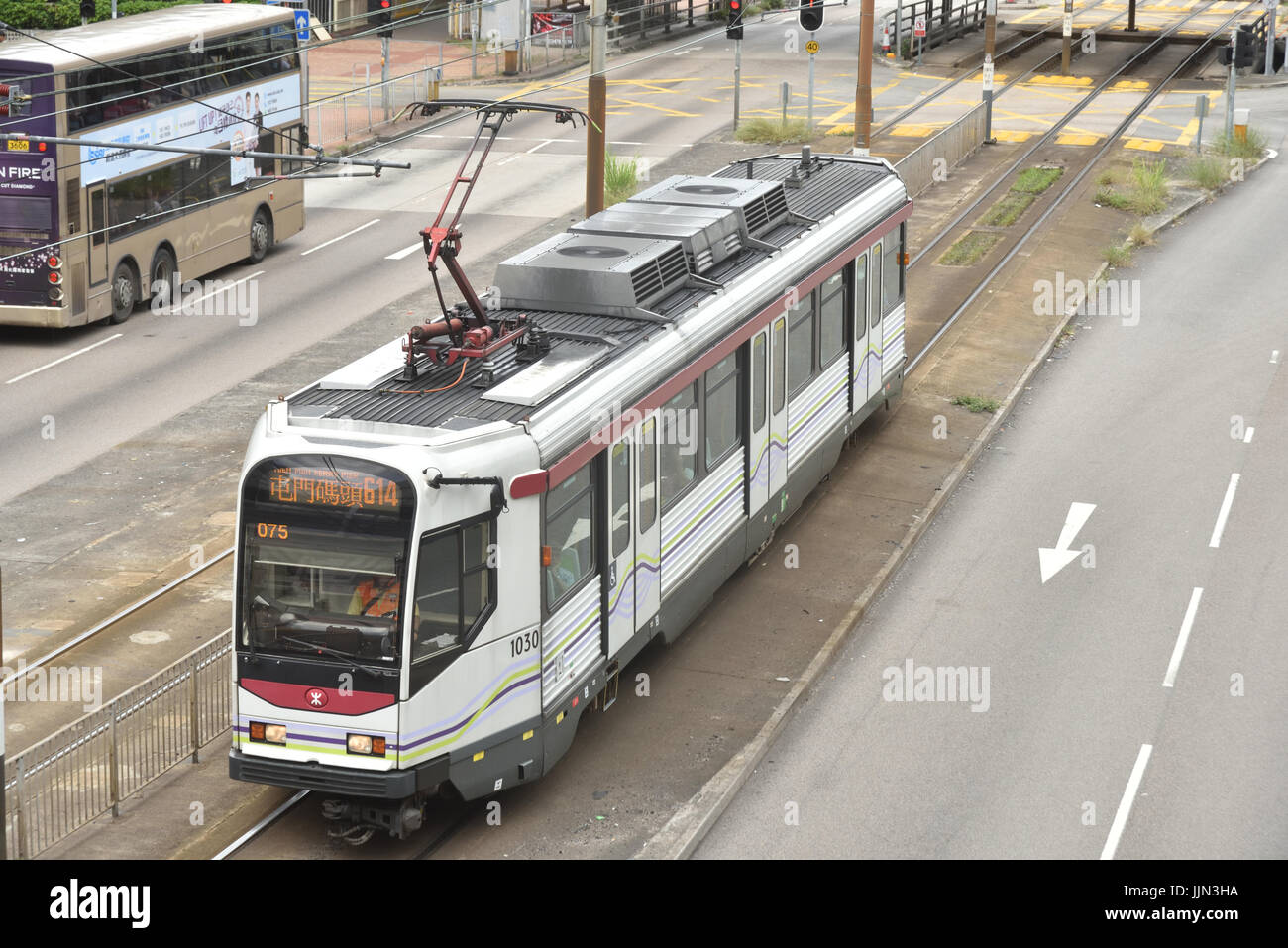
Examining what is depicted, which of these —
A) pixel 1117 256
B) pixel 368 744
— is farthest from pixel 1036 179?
pixel 368 744

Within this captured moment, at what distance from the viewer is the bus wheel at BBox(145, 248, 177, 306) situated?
2988 centimetres

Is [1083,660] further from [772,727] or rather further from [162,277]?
[162,277]

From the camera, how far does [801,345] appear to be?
19.2 m

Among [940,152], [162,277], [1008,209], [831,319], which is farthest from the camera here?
[940,152]

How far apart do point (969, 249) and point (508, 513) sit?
810 inches

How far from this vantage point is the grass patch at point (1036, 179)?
3641 centimetres

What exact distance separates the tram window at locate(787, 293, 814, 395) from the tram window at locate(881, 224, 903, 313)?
113 inches

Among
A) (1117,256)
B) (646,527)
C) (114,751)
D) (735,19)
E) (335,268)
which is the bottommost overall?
(114,751)

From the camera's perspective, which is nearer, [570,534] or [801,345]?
[570,534]

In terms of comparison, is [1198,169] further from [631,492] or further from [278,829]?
[278,829]

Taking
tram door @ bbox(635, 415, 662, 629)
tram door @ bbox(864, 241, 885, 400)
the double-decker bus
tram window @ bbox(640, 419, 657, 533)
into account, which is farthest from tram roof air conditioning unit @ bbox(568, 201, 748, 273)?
the double-decker bus

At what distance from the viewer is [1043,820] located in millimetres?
13930

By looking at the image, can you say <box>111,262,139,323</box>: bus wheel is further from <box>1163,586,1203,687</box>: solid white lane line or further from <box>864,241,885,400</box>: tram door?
<box>1163,586,1203,687</box>: solid white lane line

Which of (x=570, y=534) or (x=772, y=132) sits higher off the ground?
(x=772, y=132)
